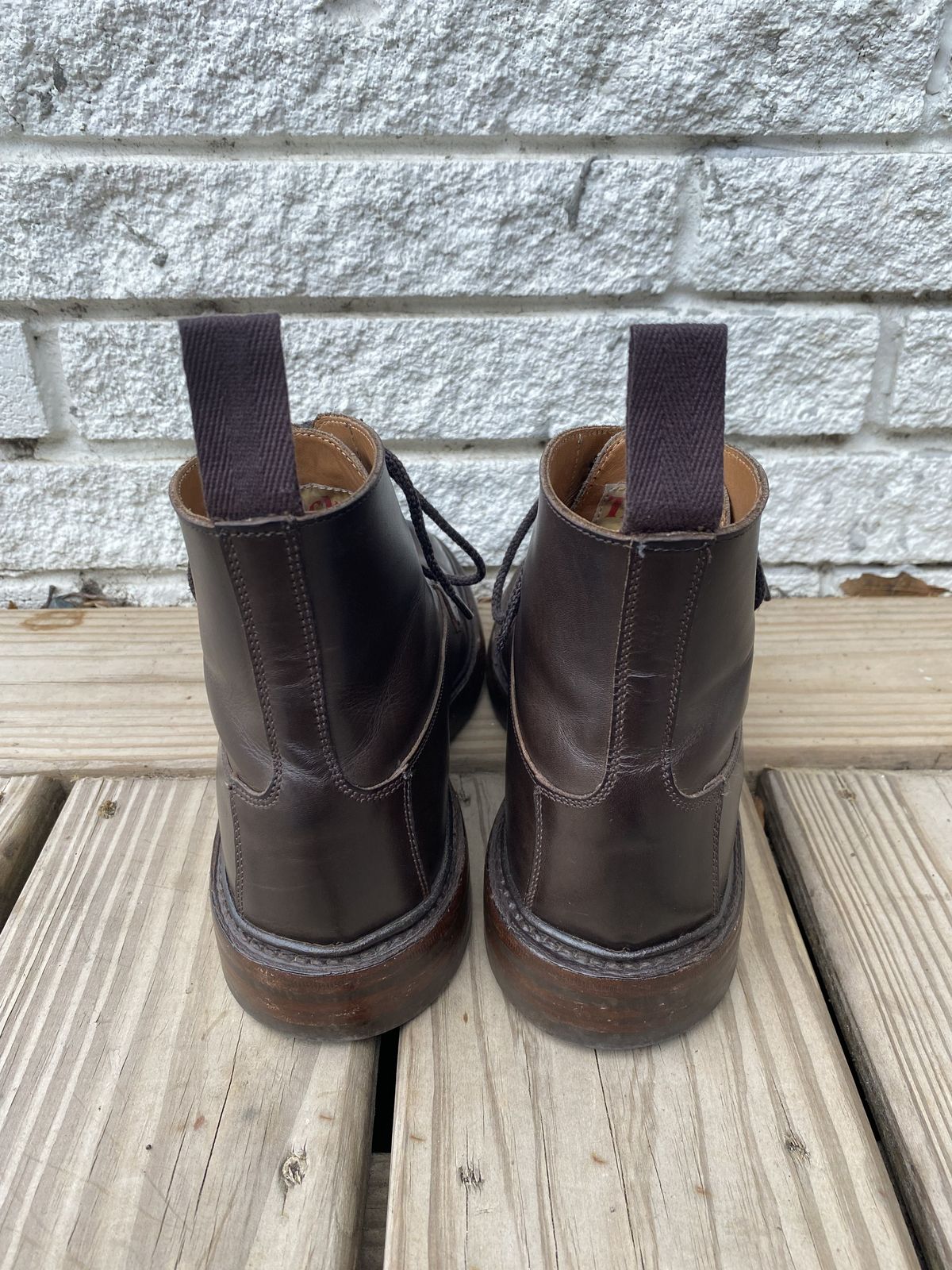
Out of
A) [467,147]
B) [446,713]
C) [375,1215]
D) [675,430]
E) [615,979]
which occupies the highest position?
[467,147]

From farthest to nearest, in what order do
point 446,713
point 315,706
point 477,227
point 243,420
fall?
1. point 477,227
2. point 446,713
3. point 315,706
4. point 243,420

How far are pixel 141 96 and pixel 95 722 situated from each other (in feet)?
2.69

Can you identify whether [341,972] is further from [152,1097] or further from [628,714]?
[628,714]

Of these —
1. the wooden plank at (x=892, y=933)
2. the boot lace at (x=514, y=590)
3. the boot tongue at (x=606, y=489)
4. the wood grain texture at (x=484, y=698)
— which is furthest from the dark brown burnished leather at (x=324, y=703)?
the wooden plank at (x=892, y=933)

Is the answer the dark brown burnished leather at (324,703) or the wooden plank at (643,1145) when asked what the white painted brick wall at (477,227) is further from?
the wooden plank at (643,1145)

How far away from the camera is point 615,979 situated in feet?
2.51

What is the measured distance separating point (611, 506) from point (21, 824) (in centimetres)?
81

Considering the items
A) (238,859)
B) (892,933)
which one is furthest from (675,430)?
(892,933)

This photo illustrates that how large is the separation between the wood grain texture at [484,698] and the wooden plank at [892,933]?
0.25 feet

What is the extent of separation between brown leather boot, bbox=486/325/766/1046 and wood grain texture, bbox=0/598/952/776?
1.15 ft

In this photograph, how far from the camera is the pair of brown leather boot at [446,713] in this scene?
1.94 ft

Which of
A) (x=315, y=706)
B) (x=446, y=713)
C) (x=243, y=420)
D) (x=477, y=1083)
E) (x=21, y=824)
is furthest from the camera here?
(x=21, y=824)

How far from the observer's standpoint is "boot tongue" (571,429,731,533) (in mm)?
862

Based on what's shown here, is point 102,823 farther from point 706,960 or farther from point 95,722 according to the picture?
point 706,960
